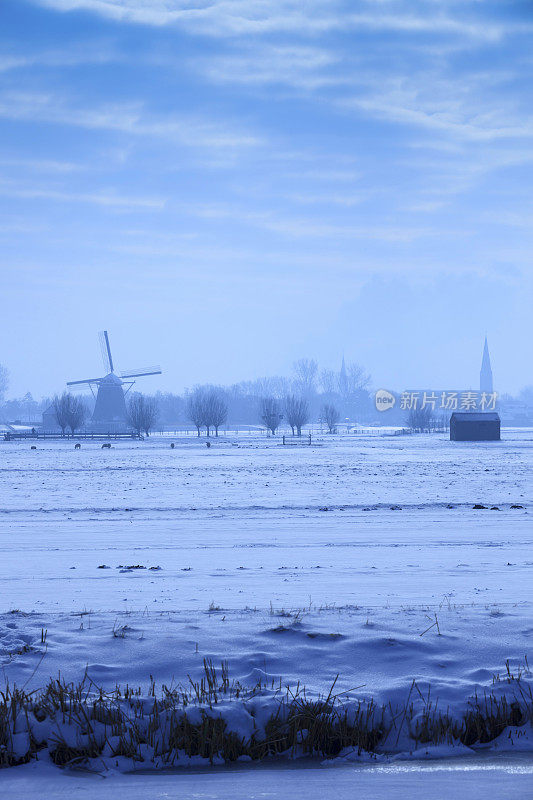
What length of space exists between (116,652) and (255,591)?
3.18 metres

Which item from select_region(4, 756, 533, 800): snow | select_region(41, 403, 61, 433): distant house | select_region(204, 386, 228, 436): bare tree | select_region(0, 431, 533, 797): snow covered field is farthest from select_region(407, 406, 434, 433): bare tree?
select_region(4, 756, 533, 800): snow

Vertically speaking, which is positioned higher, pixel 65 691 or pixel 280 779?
pixel 65 691

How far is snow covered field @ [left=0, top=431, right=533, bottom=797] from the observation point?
19.7 feet

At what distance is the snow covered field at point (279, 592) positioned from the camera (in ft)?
19.7

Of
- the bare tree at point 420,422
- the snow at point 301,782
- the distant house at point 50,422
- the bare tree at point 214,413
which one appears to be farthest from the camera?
the distant house at point 50,422

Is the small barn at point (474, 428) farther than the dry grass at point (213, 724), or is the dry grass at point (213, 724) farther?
the small barn at point (474, 428)

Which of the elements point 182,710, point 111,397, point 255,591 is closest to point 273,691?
point 182,710

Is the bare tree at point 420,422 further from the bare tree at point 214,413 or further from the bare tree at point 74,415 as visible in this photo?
the bare tree at point 74,415

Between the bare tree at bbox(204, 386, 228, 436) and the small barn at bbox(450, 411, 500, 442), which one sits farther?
the bare tree at bbox(204, 386, 228, 436)

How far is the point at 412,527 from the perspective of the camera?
15.6 m

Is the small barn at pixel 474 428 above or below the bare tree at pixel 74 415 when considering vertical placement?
below

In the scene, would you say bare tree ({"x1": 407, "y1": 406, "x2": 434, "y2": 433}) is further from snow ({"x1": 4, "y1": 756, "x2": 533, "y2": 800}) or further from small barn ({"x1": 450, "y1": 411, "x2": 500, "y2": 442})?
snow ({"x1": 4, "y1": 756, "x2": 533, "y2": 800})

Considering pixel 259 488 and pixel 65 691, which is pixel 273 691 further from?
pixel 259 488

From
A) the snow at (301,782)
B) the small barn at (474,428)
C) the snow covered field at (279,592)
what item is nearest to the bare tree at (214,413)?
the small barn at (474,428)
